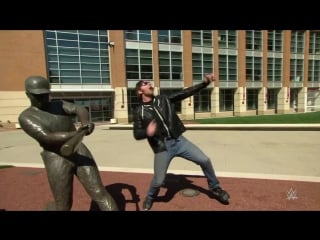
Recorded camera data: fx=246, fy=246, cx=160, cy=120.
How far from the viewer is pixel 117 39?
23.9 metres

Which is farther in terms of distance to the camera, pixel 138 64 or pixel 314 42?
pixel 314 42

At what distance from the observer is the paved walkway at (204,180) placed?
3998 millimetres

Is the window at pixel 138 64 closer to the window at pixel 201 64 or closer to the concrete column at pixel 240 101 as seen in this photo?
the window at pixel 201 64

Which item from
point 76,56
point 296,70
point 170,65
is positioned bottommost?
point 296,70

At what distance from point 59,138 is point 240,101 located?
29.9 m

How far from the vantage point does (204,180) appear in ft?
17.0

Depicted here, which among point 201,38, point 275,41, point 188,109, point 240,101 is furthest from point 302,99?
point 188,109

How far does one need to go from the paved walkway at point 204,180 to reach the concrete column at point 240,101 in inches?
853

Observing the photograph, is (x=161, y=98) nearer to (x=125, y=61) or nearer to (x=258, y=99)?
(x=125, y=61)

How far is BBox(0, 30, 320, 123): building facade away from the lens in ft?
72.3

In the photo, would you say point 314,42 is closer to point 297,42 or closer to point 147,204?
point 297,42

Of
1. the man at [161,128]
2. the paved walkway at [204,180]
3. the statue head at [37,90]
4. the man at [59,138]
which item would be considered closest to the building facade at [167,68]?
the paved walkway at [204,180]
